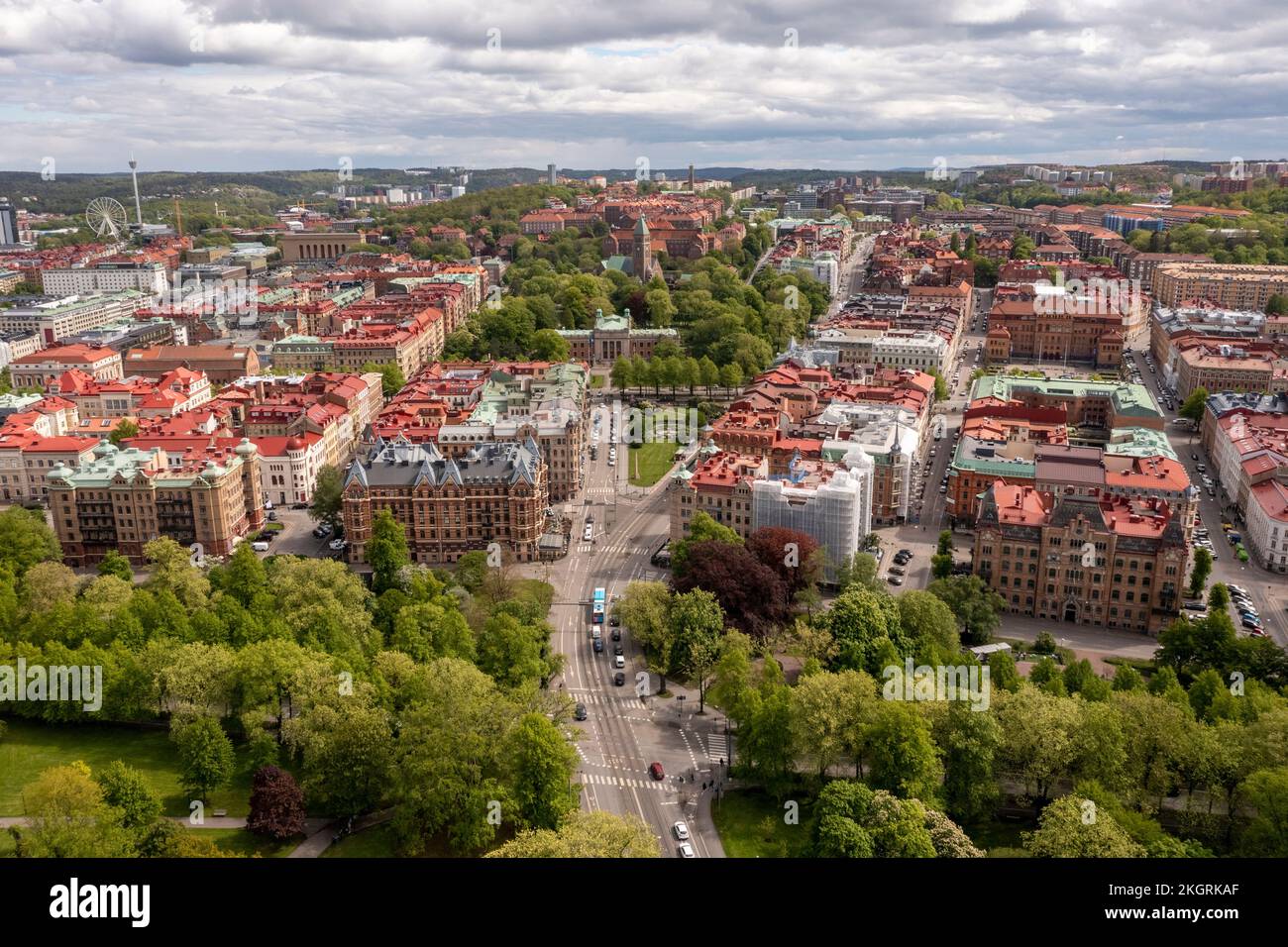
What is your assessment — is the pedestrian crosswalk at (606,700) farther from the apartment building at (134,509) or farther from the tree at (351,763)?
the apartment building at (134,509)

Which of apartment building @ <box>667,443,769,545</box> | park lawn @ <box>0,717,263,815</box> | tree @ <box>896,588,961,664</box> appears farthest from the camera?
apartment building @ <box>667,443,769,545</box>

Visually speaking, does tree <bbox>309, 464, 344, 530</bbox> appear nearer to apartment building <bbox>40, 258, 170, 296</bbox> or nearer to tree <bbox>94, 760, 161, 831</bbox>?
tree <bbox>94, 760, 161, 831</bbox>

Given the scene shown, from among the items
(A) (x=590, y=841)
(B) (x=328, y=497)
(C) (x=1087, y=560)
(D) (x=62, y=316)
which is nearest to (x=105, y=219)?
(D) (x=62, y=316)

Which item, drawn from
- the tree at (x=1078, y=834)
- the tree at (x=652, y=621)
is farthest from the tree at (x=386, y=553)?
the tree at (x=1078, y=834)

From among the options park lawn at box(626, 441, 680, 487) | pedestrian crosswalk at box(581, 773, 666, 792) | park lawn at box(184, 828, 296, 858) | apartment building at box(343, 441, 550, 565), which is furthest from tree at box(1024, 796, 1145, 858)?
park lawn at box(626, 441, 680, 487)

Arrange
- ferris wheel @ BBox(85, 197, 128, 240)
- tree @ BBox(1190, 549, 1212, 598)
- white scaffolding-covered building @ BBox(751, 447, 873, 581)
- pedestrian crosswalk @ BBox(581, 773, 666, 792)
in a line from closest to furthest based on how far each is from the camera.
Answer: pedestrian crosswalk @ BBox(581, 773, 666, 792), tree @ BBox(1190, 549, 1212, 598), white scaffolding-covered building @ BBox(751, 447, 873, 581), ferris wheel @ BBox(85, 197, 128, 240)

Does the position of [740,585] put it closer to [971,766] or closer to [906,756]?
[906,756]
